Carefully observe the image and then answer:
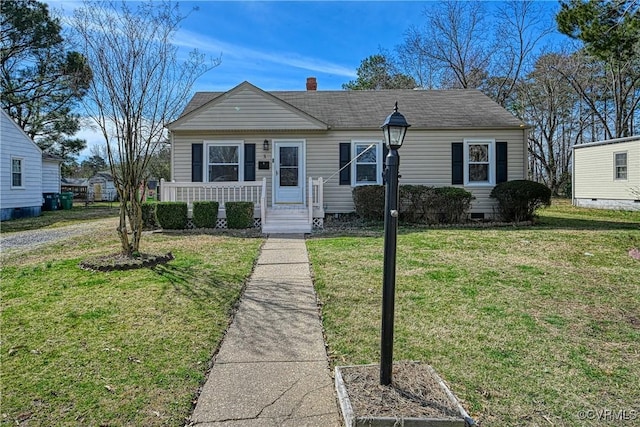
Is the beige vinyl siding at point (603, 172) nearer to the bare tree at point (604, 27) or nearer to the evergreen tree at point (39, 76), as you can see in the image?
the bare tree at point (604, 27)

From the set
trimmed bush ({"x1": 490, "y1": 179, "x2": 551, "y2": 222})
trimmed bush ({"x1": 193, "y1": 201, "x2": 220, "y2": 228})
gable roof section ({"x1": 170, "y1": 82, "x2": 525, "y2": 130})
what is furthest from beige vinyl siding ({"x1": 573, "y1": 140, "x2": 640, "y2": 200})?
trimmed bush ({"x1": 193, "y1": 201, "x2": 220, "y2": 228})


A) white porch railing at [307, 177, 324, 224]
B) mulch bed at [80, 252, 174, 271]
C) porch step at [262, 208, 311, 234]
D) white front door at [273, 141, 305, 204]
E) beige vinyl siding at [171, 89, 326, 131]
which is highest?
beige vinyl siding at [171, 89, 326, 131]

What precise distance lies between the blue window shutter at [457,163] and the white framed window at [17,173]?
1692 centimetres

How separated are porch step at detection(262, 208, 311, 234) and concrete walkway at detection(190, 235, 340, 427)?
17.5ft

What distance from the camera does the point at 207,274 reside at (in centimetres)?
566

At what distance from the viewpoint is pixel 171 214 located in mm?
10289

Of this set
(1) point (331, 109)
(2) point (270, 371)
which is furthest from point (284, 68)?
(2) point (270, 371)

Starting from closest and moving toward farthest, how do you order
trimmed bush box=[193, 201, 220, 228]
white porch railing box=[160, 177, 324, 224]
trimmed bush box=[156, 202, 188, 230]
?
1. trimmed bush box=[156, 202, 188, 230]
2. trimmed bush box=[193, 201, 220, 228]
3. white porch railing box=[160, 177, 324, 224]

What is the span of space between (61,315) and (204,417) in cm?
256

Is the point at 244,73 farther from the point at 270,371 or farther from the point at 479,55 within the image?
the point at 479,55

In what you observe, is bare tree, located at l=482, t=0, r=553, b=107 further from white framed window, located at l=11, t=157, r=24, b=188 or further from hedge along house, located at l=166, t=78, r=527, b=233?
white framed window, located at l=11, t=157, r=24, b=188

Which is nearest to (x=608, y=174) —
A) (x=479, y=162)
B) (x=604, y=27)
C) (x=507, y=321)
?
(x=479, y=162)

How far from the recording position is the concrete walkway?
2424 mm

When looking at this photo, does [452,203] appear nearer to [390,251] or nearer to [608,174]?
[390,251]
